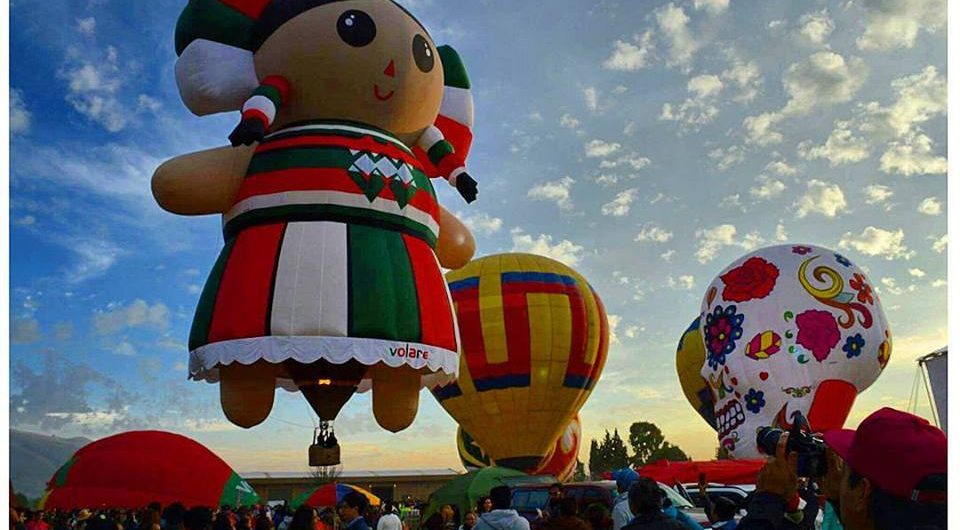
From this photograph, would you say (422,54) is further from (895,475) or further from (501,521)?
(895,475)

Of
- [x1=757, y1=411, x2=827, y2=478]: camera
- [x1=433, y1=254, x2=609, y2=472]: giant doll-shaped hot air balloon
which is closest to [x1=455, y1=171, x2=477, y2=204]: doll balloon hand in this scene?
[x1=757, y1=411, x2=827, y2=478]: camera

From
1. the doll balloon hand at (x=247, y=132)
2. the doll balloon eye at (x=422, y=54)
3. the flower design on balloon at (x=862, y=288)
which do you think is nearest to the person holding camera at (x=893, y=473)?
the doll balloon hand at (x=247, y=132)

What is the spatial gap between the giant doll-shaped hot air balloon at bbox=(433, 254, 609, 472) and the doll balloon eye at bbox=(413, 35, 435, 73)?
354 inches

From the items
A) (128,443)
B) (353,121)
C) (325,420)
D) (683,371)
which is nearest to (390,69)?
(353,121)

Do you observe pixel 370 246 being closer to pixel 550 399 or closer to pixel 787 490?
pixel 787 490

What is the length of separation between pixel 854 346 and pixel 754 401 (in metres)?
1.88

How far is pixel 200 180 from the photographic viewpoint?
7.67 metres

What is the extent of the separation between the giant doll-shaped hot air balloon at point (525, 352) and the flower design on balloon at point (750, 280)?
7.82ft

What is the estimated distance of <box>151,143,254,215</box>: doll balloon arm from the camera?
766 cm

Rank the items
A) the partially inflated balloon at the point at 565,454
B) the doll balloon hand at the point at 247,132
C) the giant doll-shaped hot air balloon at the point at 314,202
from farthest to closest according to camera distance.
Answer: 1. the partially inflated balloon at the point at 565,454
2. the giant doll-shaped hot air balloon at the point at 314,202
3. the doll balloon hand at the point at 247,132

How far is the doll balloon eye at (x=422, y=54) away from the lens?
7.82 metres

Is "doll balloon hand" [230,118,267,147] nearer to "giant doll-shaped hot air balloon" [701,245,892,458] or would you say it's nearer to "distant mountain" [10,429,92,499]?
"distant mountain" [10,429,92,499]

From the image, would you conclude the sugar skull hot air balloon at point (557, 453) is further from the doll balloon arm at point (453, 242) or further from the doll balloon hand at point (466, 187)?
the doll balloon hand at point (466, 187)

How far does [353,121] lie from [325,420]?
265 centimetres
